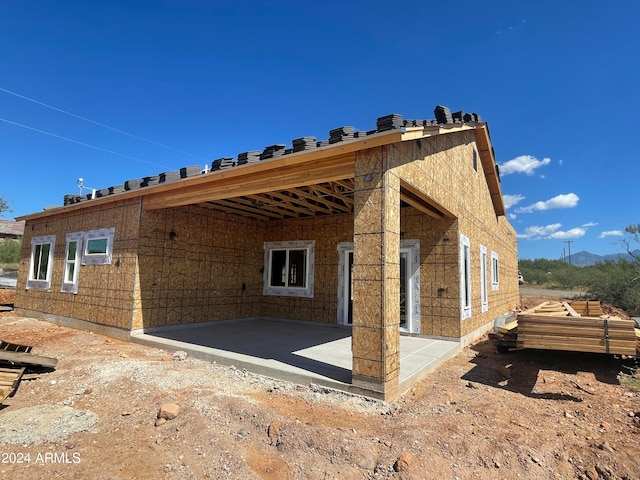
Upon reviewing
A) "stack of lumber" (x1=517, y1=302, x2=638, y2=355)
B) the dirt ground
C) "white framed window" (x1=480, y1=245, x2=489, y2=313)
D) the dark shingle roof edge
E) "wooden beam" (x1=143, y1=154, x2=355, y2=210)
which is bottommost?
the dirt ground

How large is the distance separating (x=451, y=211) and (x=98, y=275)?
931 centimetres

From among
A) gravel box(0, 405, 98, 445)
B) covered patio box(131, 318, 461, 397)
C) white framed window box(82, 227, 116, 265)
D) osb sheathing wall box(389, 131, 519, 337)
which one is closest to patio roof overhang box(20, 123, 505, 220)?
osb sheathing wall box(389, 131, 519, 337)

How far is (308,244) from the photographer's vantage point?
10328 mm

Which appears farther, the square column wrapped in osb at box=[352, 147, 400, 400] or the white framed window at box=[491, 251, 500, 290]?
the white framed window at box=[491, 251, 500, 290]

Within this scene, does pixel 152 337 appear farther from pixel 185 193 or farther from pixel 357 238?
pixel 357 238

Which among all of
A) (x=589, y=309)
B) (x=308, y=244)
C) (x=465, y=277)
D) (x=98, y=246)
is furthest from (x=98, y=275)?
(x=589, y=309)

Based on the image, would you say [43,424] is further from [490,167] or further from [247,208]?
[490,167]

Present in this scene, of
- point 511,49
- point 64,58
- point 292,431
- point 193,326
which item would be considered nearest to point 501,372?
point 292,431

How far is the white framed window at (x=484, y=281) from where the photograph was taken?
32.6ft

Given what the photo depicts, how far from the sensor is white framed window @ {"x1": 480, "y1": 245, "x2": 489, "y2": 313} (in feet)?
32.6

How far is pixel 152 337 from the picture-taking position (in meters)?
7.54

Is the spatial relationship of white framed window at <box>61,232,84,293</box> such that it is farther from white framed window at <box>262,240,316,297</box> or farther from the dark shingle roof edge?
white framed window at <box>262,240,316,297</box>

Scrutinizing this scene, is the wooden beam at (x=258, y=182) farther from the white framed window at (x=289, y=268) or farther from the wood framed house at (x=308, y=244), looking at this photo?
the white framed window at (x=289, y=268)

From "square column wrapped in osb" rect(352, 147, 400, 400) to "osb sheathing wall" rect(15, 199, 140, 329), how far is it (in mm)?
6190
